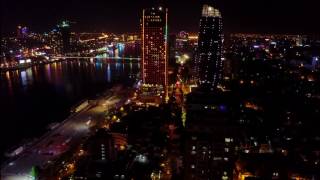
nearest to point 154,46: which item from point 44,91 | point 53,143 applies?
point 44,91

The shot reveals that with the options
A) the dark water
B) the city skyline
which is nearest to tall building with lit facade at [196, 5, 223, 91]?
the city skyline

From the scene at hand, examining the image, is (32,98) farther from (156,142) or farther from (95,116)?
(156,142)

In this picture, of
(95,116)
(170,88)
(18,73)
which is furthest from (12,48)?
(95,116)

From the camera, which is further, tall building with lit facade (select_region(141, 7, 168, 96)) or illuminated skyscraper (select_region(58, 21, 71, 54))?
illuminated skyscraper (select_region(58, 21, 71, 54))

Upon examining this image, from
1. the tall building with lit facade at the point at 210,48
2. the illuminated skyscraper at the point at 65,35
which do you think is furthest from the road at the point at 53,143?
the illuminated skyscraper at the point at 65,35

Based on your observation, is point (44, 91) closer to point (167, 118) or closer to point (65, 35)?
point (167, 118)

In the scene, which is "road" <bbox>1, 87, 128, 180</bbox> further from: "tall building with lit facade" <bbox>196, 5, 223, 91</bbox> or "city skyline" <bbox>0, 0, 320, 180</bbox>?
"tall building with lit facade" <bbox>196, 5, 223, 91</bbox>
